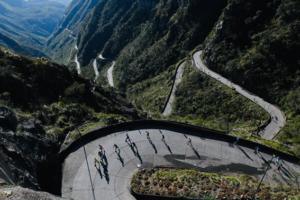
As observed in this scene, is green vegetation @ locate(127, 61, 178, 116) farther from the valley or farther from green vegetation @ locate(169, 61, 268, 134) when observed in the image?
green vegetation @ locate(169, 61, 268, 134)

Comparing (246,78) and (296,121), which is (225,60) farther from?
Result: (296,121)

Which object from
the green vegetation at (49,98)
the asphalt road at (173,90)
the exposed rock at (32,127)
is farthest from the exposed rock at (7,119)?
the asphalt road at (173,90)

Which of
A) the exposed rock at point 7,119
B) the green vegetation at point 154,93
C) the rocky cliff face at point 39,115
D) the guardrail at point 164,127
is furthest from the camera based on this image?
the green vegetation at point 154,93

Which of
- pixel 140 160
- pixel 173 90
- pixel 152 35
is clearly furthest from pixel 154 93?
pixel 152 35

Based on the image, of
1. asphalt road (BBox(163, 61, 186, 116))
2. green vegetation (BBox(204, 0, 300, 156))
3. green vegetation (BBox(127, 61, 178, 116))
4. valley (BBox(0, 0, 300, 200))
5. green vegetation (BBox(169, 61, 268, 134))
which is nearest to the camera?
valley (BBox(0, 0, 300, 200))

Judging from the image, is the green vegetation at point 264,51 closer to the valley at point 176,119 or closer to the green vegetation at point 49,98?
the valley at point 176,119

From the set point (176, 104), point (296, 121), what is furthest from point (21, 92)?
point (296, 121)

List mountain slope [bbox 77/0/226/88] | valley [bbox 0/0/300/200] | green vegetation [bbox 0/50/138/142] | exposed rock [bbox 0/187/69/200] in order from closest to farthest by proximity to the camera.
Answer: exposed rock [bbox 0/187/69/200] < valley [bbox 0/0/300/200] < green vegetation [bbox 0/50/138/142] < mountain slope [bbox 77/0/226/88]

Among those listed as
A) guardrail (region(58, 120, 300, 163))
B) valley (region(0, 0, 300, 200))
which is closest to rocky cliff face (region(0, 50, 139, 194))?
valley (region(0, 0, 300, 200))
